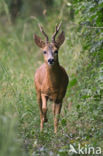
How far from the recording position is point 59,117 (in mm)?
7445

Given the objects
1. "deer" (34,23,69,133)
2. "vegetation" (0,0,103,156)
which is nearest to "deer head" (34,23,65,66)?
"deer" (34,23,69,133)

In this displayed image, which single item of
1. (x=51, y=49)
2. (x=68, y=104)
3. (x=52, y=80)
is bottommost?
(x=68, y=104)

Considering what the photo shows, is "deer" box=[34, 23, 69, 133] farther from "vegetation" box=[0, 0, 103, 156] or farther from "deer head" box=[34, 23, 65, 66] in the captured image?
"vegetation" box=[0, 0, 103, 156]

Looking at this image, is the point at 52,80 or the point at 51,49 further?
the point at 52,80

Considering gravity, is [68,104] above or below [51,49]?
below

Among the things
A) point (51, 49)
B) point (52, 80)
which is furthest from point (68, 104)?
point (51, 49)

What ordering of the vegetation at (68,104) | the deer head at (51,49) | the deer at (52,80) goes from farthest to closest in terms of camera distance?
the deer at (52,80) < the deer head at (51,49) < the vegetation at (68,104)

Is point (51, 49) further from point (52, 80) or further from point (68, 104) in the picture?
point (68, 104)

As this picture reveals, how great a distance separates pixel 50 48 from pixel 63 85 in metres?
0.74

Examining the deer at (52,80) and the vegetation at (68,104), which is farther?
the deer at (52,80)

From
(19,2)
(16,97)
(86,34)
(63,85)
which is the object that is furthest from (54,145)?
(19,2)

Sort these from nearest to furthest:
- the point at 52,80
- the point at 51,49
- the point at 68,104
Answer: the point at 51,49
the point at 52,80
the point at 68,104

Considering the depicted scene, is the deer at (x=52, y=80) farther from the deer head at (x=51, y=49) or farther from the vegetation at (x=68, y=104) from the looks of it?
the vegetation at (x=68, y=104)

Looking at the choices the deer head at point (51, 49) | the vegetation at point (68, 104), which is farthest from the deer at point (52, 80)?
the vegetation at point (68, 104)
